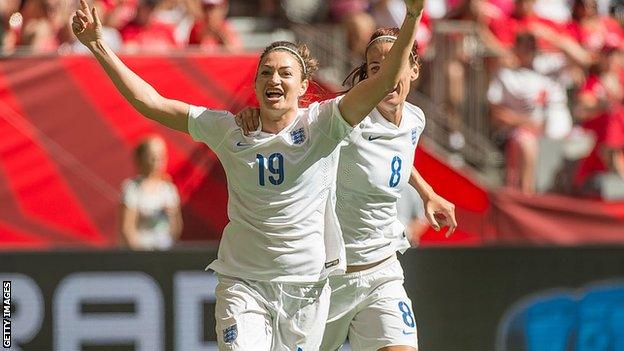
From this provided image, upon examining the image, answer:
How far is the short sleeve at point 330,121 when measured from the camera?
19.6 feet

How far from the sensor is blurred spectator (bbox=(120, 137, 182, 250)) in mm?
10008

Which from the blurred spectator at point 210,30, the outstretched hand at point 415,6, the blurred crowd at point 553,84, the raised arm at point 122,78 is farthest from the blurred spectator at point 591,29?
the outstretched hand at point 415,6

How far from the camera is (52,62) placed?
405 inches

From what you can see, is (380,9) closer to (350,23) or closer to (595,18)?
(350,23)

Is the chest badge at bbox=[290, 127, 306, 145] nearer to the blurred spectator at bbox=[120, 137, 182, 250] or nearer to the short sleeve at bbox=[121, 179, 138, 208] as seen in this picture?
the blurred spectator at bbox=[120, 137, 182, 250]

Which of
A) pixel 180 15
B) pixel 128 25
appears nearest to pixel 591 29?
pixel 180 15

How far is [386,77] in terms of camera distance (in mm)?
5699

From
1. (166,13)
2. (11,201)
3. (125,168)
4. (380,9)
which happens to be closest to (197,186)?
(125,168)

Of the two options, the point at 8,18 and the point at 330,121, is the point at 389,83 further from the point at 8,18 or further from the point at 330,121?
the point at 8,18

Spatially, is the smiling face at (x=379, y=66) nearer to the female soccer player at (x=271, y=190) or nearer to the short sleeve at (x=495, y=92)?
the female soccer player at (x=271, y=190)

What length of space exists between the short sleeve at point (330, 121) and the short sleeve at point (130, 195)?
4143 mm

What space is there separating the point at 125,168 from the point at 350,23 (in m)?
2.91

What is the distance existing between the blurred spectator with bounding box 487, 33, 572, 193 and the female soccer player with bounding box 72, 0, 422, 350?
19.2ft

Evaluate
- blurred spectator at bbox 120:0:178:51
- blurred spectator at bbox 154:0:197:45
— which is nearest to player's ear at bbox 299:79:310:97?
blurred spectator at bbox 120:0:178:51
